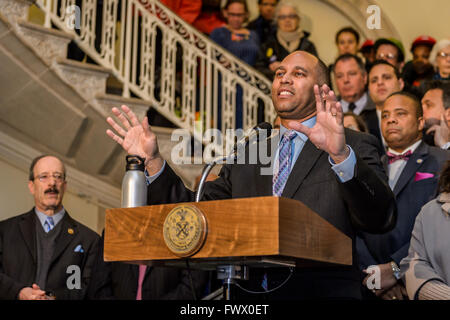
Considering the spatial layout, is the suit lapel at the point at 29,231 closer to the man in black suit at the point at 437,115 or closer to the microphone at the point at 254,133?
the microphone at the point at 254,133

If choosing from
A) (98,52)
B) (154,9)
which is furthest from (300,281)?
(154,9)

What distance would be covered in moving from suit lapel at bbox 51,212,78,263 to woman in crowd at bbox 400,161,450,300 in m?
2.11

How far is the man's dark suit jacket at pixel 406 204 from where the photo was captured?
306cm

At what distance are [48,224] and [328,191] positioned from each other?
247cm

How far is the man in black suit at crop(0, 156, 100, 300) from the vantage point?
384 cm

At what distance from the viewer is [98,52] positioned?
5.61m

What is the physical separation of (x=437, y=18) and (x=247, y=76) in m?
2.55

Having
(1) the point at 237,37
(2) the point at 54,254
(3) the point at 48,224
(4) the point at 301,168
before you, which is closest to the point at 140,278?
(2) the point at 54,254

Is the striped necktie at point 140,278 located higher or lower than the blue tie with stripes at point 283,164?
lower

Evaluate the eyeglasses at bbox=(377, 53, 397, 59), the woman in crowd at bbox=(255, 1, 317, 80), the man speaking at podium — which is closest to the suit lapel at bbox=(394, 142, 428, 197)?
the man speaking at podium

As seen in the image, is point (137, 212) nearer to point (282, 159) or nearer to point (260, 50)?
point (282, 159)

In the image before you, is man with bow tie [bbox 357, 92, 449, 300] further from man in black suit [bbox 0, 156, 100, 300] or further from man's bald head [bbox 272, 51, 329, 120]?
man in black suit [bbox 0, 156, 100, 300]

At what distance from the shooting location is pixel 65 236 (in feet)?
13.1

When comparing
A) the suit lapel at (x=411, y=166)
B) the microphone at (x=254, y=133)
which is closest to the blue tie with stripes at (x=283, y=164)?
the microphone at (x=254, y=133)
